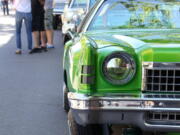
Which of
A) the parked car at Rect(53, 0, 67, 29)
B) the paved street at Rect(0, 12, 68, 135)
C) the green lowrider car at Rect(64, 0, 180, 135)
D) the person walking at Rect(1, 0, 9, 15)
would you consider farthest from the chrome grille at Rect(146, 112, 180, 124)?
the person walking at Rect(1, 0, 9, 15)

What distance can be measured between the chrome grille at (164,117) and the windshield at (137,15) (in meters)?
1.32

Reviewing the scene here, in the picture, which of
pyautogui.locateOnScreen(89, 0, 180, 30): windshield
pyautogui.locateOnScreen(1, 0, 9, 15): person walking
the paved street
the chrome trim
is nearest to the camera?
the chrome trim

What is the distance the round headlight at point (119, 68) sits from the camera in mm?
3660

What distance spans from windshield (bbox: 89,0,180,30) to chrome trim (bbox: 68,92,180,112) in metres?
1.33

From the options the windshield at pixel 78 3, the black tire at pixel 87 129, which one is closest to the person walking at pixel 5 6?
the windshield at pixel 78 3

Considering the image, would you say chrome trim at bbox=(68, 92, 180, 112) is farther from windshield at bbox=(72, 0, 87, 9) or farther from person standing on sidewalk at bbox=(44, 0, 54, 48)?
windshield at bbox=(72, 0, 87, 9)

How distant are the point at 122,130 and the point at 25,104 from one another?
2.47 meters

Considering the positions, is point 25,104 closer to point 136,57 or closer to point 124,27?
point 124,27

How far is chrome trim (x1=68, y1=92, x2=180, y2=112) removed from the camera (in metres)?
3.58

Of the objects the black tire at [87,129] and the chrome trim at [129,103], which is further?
the black tire at [87,129]

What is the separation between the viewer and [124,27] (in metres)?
4.81

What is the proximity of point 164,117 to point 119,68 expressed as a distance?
1.79 ft

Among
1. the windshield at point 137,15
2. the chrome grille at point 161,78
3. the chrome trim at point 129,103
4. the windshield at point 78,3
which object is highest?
the windshield at point 78,3

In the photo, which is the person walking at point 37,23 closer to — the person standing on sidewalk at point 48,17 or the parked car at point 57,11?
the person standing on sidewalk at point 48,17
